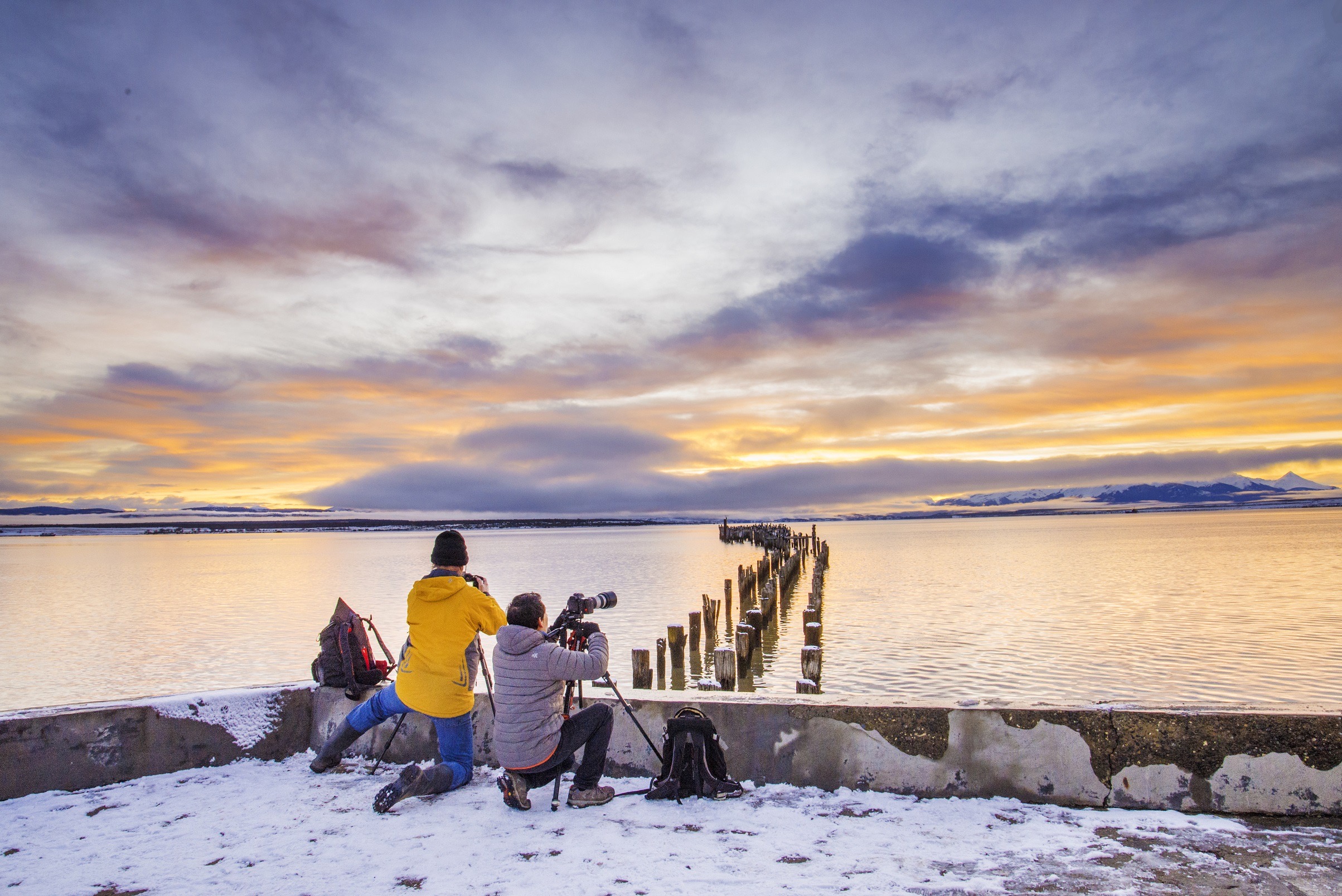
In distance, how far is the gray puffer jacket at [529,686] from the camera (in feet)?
15.7

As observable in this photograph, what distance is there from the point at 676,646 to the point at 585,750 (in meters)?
9.32

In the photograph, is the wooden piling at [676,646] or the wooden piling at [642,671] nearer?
the wooden piling at [642,671]

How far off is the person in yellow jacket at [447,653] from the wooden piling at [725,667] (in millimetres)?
4854

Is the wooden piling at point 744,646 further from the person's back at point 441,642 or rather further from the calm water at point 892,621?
the person's back at point 441,642

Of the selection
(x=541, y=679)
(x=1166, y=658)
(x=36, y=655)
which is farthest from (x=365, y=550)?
(x=541, y=679)

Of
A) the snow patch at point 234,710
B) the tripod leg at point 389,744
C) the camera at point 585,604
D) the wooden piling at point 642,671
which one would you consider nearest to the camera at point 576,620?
the camera at point 585,604

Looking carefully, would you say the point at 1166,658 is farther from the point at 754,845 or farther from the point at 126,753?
the point at 126,753

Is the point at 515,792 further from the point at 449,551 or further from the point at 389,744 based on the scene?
the point at 449,551

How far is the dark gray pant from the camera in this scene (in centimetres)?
494

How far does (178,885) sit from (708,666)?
45.2ft

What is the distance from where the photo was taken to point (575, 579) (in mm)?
36594

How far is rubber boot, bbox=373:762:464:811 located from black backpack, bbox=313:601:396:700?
112 cm

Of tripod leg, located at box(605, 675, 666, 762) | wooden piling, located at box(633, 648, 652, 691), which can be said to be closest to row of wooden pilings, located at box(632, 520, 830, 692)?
wooden piling, located at box(633, 648, 652, 691)

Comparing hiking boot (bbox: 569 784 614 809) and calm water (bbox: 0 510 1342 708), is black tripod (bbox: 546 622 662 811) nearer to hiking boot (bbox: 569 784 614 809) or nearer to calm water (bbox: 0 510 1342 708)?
hiking boot (bbox: 569 784 614 809)
